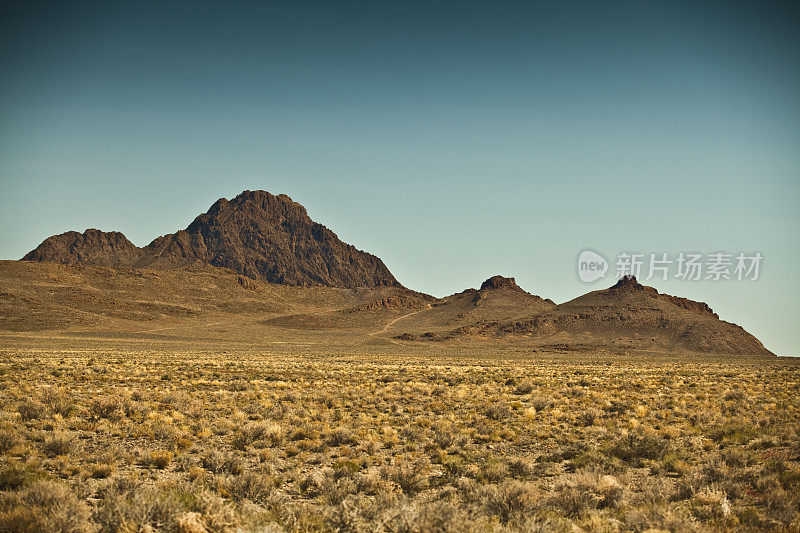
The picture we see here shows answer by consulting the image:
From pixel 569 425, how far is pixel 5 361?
124ft

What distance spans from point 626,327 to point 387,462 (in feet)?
373

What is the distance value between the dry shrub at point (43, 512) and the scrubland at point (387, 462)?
0.02 meters

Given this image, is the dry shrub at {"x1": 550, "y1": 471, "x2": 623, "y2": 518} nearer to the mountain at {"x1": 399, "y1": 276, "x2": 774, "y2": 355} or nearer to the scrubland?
the scrubland

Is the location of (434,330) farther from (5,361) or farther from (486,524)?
(486,524)

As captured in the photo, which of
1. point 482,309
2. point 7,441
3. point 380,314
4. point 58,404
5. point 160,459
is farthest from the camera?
point 380,314

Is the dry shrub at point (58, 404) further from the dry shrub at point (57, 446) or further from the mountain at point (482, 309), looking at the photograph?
the mountain at point (482, 309)

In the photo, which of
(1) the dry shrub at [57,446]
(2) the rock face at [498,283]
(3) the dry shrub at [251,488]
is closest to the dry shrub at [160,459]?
(1) the dry shrub at [57,446]

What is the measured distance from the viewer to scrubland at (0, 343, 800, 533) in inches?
263

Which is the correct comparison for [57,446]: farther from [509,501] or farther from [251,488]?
[509,501]

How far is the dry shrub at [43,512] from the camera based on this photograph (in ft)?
19.2

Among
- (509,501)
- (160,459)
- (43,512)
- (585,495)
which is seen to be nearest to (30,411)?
(160,459)

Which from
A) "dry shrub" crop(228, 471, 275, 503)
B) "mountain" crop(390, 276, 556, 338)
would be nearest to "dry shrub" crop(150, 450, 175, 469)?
"dry shrub" crop(228, 471, 275, 503)

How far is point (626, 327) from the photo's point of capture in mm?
110438

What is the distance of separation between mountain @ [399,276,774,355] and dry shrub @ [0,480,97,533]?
93.7 metres
